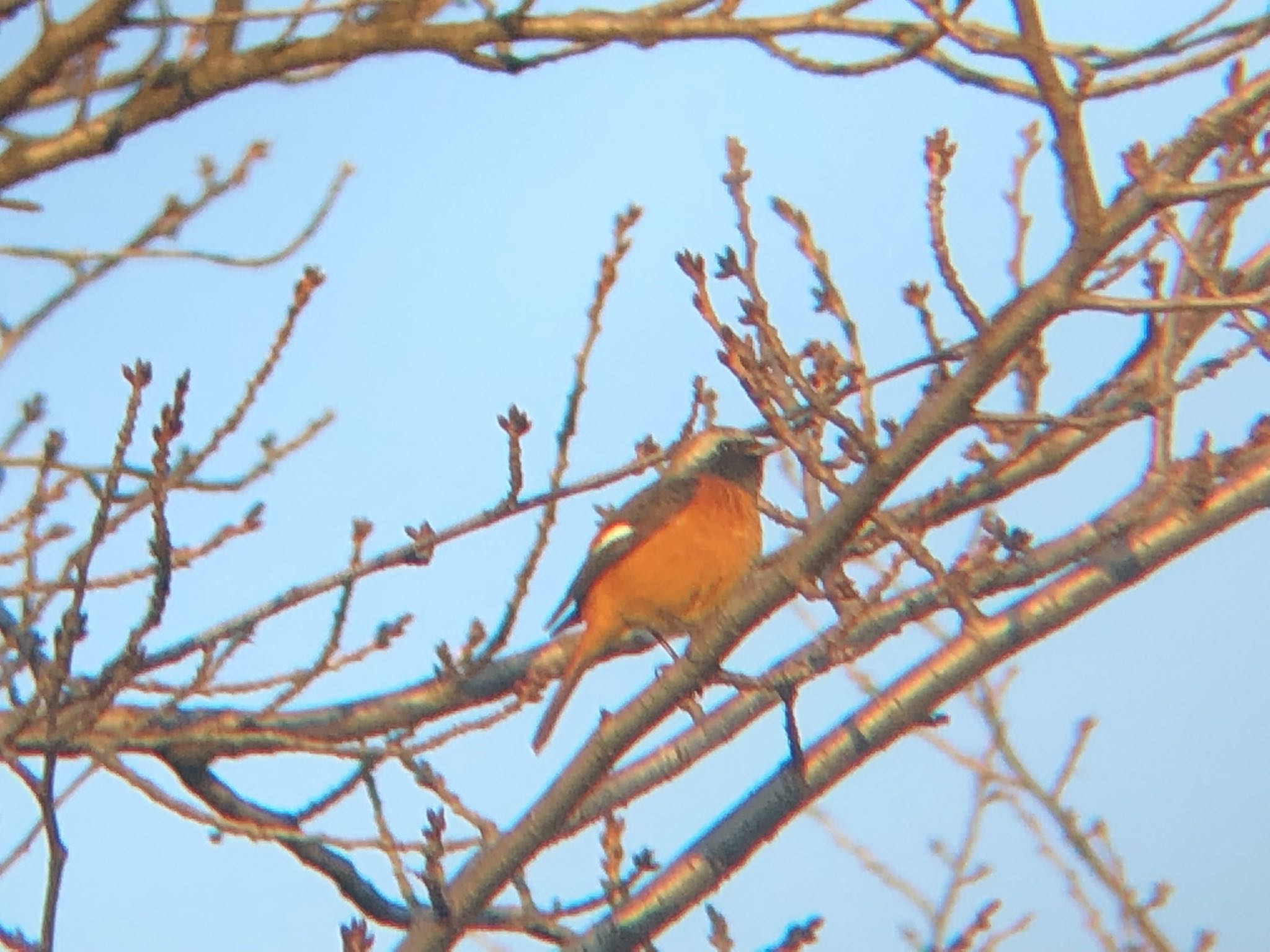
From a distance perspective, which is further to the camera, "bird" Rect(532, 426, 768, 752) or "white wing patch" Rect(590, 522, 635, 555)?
"white wing patch" Rect(590, 522, 635, 555)

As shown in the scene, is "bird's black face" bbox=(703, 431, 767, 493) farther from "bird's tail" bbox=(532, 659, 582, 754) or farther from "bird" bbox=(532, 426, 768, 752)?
"bird's tail" bbox=(532, 659, 582, 754)

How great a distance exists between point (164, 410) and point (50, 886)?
3.29 feet

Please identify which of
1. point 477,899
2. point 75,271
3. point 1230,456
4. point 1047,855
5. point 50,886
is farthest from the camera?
point 1047,855

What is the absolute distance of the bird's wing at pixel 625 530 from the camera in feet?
18.5

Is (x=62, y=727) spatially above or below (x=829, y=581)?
above

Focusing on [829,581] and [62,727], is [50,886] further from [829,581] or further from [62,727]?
[829,581]

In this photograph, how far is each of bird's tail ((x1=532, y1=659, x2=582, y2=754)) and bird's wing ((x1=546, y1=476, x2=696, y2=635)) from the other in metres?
0.25

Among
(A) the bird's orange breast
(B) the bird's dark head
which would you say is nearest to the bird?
(A) the bird's orange breast

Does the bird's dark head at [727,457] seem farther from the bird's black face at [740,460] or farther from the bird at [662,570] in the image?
the bird at [662,570]

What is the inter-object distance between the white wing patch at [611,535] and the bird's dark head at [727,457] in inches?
11.6

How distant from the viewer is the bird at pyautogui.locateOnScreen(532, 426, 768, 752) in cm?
547

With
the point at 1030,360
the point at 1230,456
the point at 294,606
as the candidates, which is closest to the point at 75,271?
the point at 294,606

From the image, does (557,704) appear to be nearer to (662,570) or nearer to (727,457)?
(662,570)

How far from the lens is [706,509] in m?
5.58
